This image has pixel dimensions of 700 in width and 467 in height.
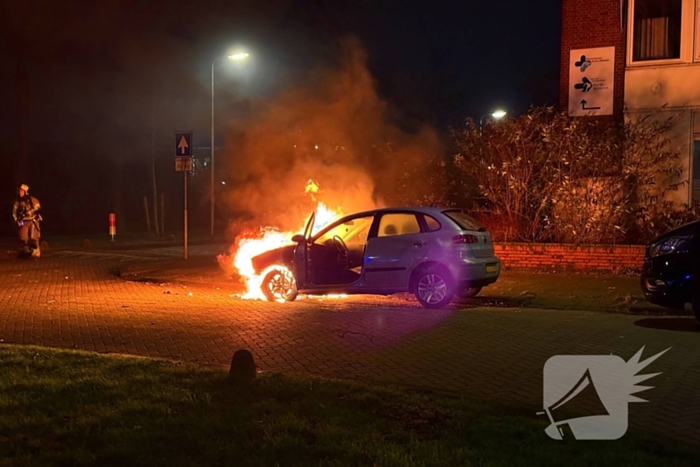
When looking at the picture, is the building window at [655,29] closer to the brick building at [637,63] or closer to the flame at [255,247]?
the brick building at [637,63]

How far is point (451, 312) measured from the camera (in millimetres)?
9695

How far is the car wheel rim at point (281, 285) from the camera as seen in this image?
1079cm

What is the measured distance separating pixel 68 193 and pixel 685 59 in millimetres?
28854

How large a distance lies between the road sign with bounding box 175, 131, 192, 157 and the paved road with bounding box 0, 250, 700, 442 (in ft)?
16.5

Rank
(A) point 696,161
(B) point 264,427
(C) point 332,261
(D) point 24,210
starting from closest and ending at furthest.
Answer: (B) point 264,427 < (C) point 332,261 < (A) point 696,161 < (D) point 24,210

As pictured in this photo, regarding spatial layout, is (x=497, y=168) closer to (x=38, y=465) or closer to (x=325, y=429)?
(x=325, y=429)

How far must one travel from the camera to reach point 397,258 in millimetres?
9953

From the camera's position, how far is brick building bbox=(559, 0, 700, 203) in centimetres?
1584

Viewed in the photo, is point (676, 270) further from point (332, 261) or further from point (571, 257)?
point (571, 257)

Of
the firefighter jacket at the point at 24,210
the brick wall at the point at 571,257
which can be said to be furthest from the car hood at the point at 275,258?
the firefighter jacket at the point at 24,210

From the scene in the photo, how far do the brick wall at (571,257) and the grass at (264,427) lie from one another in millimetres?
9155

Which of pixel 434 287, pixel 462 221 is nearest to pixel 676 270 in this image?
pixel 462 221

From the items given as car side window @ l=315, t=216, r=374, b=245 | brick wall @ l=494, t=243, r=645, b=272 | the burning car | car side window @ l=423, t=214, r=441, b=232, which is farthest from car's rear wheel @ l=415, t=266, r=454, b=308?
brick wall @ l=494, t=243, r=645, b=272

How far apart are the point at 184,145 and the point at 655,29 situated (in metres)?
11.3
